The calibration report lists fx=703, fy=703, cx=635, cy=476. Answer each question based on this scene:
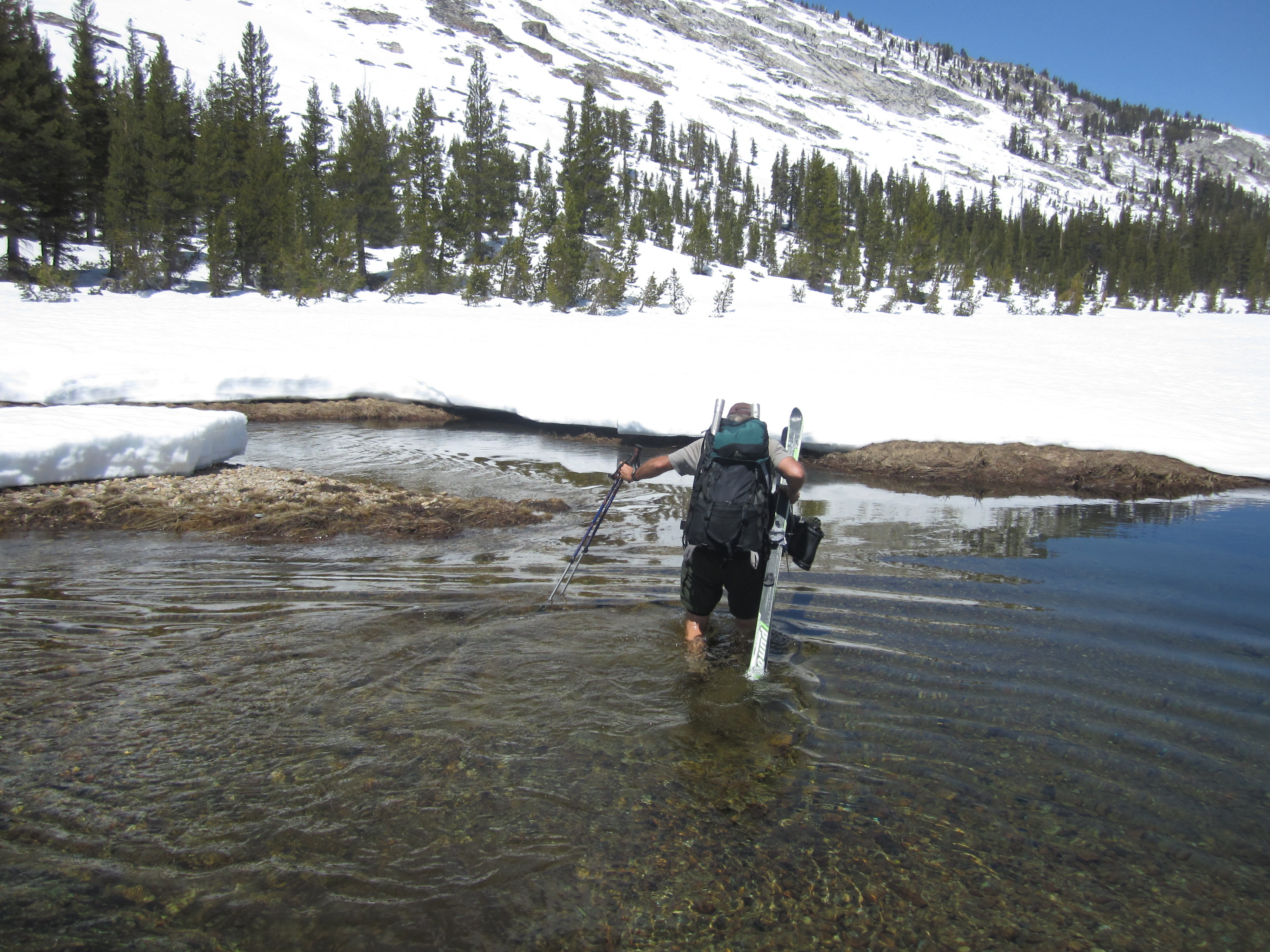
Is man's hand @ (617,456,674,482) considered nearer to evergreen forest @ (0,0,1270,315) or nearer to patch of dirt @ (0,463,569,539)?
patch of dirt @ (0,463,569,539)

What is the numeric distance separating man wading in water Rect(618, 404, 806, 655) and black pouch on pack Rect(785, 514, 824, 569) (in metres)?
0.18

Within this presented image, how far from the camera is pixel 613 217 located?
44625mm

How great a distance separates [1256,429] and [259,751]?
719 inches

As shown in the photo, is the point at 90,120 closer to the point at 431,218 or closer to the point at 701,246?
the point at 431,218

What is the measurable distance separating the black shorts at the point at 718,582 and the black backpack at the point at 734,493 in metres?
0.15

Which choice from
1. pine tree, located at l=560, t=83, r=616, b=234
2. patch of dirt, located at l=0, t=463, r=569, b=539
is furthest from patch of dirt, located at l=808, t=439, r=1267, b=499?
pine tree, located at l=560, t=83, r=616, b=234

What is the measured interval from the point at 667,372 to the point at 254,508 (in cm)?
1199

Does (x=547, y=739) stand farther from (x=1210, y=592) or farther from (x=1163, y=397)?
(x=1163, y=397)

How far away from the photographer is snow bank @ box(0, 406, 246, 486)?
8539mm

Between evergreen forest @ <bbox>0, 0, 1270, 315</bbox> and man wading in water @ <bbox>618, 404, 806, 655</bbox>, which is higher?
evergreen forest @ <bbox>0, 0, 1270, 315</bbox>

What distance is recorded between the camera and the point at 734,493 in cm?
464

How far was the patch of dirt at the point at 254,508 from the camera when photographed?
7785 millimetres

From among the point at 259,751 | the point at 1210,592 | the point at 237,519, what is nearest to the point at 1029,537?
the point at 1210,592

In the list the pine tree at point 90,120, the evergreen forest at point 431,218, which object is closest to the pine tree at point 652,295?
the evergreen forest at point 431,218
